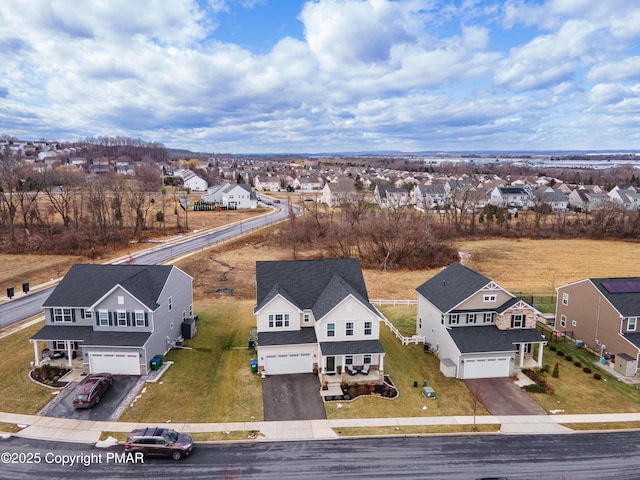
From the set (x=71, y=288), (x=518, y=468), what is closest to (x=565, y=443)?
(x=518, y=468)

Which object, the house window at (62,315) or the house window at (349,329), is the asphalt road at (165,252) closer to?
the house window at (62,315)

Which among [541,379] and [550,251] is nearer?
[541,379]

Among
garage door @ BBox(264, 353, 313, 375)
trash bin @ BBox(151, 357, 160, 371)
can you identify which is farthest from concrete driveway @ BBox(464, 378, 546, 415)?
trash bin @ BBox(151, 357, 160, 371)

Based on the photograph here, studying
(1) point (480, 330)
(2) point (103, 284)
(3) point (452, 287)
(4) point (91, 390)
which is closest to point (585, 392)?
(1) point (480, 330)

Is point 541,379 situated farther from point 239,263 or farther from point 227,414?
point 239,263

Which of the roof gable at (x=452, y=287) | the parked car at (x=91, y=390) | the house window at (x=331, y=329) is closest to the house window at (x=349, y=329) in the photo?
the house window at (x=331, y=329)
